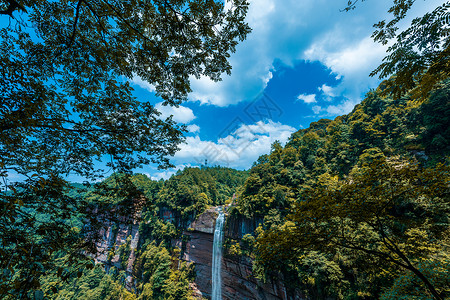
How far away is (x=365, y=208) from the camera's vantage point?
402 centimetres

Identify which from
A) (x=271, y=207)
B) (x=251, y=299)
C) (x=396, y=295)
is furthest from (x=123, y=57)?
(x=251, y=299)

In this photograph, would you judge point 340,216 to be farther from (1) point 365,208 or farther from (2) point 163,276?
(2) point 163,276

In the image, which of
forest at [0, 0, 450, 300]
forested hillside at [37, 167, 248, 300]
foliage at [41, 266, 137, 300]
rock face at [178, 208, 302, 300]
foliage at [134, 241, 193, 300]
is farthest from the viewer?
foliage at [41, 266, 137, 300]

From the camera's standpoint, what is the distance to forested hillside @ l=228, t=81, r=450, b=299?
13.2 feet

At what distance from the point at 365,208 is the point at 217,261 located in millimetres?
22807

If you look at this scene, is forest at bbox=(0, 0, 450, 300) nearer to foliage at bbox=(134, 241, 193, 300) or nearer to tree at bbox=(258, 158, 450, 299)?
tree at bbox=(258, 158, 450, 299)

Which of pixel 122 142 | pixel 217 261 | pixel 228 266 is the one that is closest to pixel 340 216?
pixel 122 142

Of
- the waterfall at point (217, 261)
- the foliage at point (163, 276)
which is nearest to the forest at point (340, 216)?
the foliage at point (163, 276)

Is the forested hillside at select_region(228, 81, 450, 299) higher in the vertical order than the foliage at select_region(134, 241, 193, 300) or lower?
higher

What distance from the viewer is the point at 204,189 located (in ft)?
104

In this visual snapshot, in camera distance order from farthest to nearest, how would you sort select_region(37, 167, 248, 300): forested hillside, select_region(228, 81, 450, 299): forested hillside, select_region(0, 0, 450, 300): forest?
select_region(37, 167, 248, 300): forested hillside, select_region(228, 81, 450, 299): forested hillside, select_region(0, 0, 450, 300): forest

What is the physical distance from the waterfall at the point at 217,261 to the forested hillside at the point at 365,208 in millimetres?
4114

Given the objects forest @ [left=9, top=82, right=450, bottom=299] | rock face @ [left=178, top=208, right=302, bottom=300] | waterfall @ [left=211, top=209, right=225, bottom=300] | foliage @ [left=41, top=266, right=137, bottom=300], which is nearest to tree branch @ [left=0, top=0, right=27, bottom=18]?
forest @ [left=9, top=82, right=450, bottom=299]

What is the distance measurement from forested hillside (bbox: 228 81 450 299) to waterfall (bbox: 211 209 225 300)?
4114 millimetres
